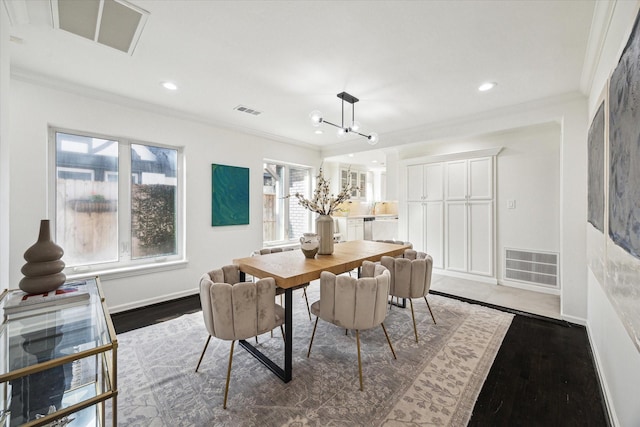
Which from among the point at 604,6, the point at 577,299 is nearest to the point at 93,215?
the point at 604,6

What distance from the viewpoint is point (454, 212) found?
4496 mm

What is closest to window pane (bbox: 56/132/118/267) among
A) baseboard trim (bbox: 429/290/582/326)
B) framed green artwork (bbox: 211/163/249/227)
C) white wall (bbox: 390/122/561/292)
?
framed green artwork (bbox: 211/163/249/227)

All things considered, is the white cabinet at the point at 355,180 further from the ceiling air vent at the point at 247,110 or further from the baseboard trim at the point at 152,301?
the baseboard trim at the point at 152,301

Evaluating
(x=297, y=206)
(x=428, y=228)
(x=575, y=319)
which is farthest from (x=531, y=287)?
(x=297, y=206)

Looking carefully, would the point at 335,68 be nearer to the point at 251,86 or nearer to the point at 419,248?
the point at 251,86

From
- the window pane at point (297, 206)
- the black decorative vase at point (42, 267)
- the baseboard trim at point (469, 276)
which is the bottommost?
the baseboard trim at point (469, 276)

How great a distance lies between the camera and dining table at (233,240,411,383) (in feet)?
5.98

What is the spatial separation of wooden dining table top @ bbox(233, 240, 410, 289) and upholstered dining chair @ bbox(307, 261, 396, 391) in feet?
0.61

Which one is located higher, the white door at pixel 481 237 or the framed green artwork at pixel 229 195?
the framed green artwork at pixel 229 195

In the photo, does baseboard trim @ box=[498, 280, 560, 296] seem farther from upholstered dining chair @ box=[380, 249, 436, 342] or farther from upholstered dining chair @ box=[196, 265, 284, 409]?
upholstered dining chair @ box=[196, 265, 284, 409]

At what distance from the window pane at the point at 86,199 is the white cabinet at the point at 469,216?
4.91 meters

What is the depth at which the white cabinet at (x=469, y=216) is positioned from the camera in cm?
416

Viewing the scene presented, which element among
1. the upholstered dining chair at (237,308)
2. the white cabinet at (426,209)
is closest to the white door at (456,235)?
→ the white cabinet at (426,209)

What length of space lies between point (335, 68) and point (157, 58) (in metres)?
1.52
